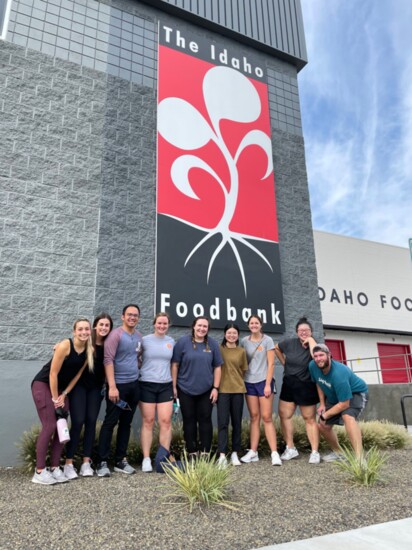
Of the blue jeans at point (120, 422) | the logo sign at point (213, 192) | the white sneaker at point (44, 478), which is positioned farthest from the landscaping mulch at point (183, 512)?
the logo sign at point (213, 192)

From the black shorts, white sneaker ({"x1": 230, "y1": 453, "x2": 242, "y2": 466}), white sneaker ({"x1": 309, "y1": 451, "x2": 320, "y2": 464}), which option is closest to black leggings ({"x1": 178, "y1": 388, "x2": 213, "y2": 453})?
white sneaker ({"x1": 230, "y1": 453, "x2": 242, "y2": 466})

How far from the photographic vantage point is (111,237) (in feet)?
22.3

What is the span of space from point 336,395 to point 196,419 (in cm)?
167

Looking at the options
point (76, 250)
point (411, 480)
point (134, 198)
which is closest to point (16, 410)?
point (76, 250)

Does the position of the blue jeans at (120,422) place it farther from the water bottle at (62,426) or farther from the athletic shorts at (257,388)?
the athletic shorts at (257,388)

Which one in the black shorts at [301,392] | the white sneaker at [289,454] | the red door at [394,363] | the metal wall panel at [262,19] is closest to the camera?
the white sneaker at [289,454]

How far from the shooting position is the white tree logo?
7.60 meters

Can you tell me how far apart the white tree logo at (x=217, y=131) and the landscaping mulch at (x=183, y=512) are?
4053 millimetres

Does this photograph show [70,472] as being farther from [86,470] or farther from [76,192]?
[76,192]

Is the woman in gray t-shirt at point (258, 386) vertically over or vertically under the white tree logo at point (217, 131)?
under

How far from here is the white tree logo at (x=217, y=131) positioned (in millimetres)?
7602

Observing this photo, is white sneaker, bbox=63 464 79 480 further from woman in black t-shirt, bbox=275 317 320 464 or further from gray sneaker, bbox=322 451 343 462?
gray sneaker, bbox=322 451 343 462

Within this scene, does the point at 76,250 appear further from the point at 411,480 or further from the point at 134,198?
the point at 411,480

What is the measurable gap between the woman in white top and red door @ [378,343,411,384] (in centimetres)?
1276
